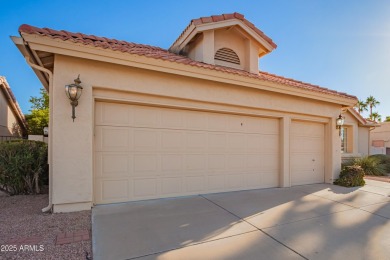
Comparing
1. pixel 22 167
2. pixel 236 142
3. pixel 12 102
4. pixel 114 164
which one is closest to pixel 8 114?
pixel 12 102

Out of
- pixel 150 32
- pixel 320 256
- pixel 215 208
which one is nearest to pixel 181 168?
pixel 215 208

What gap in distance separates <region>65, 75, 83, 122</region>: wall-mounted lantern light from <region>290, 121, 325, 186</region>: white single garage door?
6.94 meters

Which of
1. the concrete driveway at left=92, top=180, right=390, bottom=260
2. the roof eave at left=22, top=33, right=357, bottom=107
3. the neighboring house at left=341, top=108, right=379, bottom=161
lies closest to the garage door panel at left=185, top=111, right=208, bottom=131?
the roof eave at left=22, top=33, right=357, bottom=107

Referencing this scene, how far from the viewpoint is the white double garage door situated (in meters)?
4.92

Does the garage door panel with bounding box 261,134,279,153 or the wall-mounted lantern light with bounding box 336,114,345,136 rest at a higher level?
the wall-mounted lantern light with bounding box 336,114,345,136

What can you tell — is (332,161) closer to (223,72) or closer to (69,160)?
(223,72)

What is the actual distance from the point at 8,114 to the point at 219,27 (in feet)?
43.8

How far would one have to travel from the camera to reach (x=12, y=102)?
39.5 ft

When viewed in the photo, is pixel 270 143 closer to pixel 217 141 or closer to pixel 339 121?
pixel 217 141

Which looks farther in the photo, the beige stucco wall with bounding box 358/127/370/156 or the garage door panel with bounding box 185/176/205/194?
the beige stucco wall with bounding box 358/127/370/156

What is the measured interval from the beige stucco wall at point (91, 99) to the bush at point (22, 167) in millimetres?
1937

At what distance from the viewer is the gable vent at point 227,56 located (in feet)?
24.9

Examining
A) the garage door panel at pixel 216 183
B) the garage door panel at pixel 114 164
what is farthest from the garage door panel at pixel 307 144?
the garage door panel at pixel 114 164

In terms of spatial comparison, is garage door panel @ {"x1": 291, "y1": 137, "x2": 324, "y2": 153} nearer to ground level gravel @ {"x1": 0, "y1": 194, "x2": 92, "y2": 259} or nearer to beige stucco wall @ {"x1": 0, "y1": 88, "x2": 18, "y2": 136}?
ground level gravel @ {"x1": 0, "y1": 194, "x2": 92, "y2": 259}
